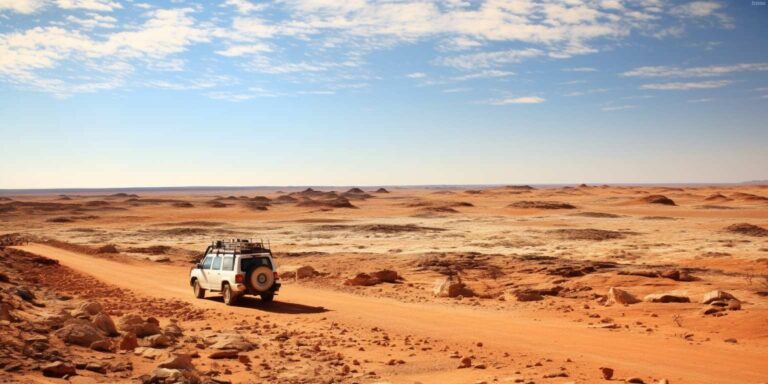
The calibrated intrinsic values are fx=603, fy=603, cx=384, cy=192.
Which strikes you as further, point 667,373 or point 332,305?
point 332,305

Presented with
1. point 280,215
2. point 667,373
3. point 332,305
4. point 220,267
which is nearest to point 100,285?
point 220,267

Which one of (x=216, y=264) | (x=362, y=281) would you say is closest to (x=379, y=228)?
(x=362, y=281)

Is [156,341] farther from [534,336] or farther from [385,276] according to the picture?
[385,276]

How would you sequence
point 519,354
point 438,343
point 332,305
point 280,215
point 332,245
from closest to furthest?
point 519,354 < point 438,343 < point 332,305 < point 332,245 < point 280,215

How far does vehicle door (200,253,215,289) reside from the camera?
22.4 meters

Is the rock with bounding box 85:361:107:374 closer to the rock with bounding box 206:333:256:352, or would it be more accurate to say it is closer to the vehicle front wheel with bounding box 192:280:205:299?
the rock with bounding box 206:333:256:352

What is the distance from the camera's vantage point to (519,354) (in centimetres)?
1393

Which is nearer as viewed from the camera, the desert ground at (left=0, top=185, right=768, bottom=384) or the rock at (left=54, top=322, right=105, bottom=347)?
the desert ground at (left=0, top=185, right=768, bottom=384)

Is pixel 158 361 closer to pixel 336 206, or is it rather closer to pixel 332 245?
pixel 332 245

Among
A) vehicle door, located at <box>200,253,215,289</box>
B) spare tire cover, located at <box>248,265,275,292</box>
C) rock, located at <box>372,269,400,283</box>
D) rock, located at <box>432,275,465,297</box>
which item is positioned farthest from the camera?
rock, located at <box>372,269,400,283</box>

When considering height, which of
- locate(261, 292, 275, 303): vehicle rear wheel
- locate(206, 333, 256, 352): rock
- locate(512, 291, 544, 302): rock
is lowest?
locate(512, 291, 544, 302): rock

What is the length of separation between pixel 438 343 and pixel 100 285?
1705 centimetres

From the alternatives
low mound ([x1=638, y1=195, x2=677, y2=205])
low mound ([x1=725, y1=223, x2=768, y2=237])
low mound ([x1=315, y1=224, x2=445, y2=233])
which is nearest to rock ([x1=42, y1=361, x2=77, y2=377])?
low mound ([x1=315, y1=224, x2=445, y2=233])

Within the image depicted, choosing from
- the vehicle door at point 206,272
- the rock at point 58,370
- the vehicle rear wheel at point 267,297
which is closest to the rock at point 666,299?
the vehicle rear wheel at point 267,297
